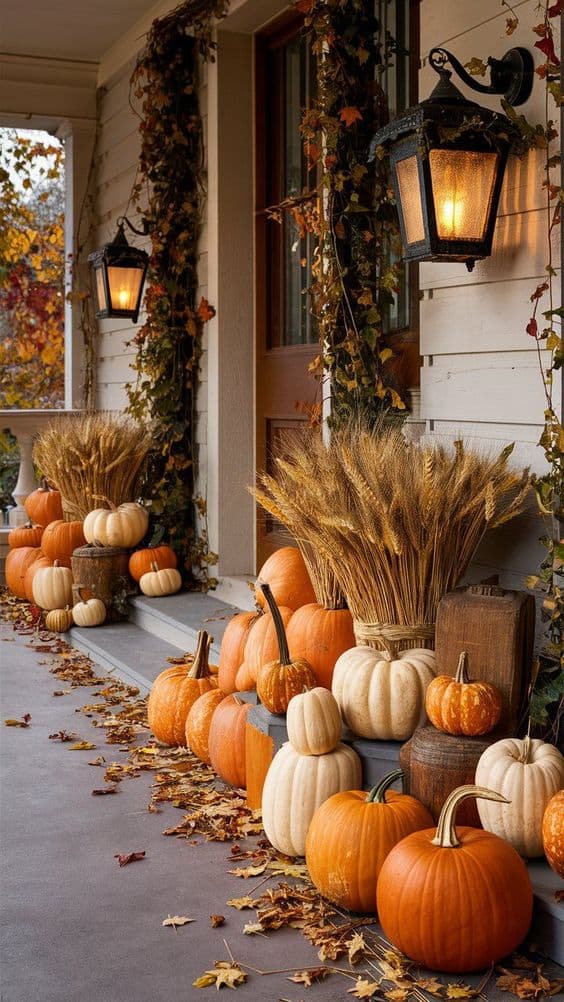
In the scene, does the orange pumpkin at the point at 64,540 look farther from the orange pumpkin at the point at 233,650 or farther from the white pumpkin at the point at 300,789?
the white pumpkin at the point at 300,789

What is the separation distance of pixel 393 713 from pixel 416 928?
0.69 metres

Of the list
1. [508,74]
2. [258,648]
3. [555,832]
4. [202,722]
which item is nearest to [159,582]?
[202,722]

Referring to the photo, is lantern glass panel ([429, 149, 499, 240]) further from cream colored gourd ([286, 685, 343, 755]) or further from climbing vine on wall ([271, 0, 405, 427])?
cream colored gourd ([286, 685, 343, 755])

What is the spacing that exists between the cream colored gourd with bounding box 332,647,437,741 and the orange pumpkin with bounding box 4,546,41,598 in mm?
3760

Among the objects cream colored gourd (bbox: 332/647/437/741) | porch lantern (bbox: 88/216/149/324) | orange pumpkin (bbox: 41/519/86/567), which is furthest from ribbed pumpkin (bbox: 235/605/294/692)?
porch lantern (bbox: 88/216/149/324)

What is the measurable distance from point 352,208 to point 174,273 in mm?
2137

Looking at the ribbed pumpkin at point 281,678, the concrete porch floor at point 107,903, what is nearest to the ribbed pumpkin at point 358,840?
the concrete porch floor at point 107,903

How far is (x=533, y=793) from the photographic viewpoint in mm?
2545

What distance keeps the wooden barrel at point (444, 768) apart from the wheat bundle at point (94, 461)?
11.3ft

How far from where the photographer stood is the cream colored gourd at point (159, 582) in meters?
5.71

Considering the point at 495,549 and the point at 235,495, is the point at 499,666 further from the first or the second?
the point at 235,495

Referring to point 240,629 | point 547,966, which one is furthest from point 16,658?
point 547,966

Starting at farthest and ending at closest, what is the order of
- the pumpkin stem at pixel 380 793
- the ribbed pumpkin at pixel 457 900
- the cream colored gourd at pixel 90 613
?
1. the cream colored gourd at pixel 90 613
2. the pumpkin stem at pixel 380 793
3. the ribbed pumpkin at pixel 457 900

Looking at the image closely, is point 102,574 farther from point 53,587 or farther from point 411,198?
point 411,198
